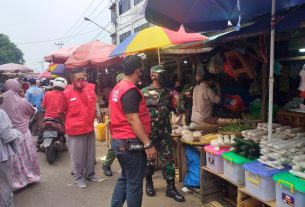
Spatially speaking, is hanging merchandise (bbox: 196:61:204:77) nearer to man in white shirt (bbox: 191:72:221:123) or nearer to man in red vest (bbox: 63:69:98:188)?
man in white shirt (bbox: 191:72:221:123)

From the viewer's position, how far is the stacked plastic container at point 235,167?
157 inches

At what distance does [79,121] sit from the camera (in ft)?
18.4

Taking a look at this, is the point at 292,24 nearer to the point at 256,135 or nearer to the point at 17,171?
the point at 256,135

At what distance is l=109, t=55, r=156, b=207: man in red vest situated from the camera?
11.5ft

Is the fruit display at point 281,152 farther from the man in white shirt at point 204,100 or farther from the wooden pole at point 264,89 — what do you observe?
the man in white shirt at point 204,100

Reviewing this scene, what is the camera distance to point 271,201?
3533 mm

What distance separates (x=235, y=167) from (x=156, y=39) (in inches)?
130

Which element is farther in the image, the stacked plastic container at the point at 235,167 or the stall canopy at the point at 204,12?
the stall canopy at the point at 204,12

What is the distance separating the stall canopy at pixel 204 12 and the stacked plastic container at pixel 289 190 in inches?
74.0

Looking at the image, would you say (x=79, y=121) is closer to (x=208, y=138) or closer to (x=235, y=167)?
(x=208, y=138)

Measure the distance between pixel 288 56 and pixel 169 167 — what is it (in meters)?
3.02

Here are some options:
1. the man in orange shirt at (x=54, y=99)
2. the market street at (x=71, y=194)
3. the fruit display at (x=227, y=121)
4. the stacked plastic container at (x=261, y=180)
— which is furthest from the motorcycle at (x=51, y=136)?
the stacked plastic container at (x=261, y=180)

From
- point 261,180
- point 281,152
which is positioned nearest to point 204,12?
point 281,152

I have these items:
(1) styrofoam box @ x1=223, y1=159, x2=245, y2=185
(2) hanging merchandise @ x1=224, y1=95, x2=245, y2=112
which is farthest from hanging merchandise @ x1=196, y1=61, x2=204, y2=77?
(1) styrofoam box @ x1=223, y1=159, x2=245, y2=185
